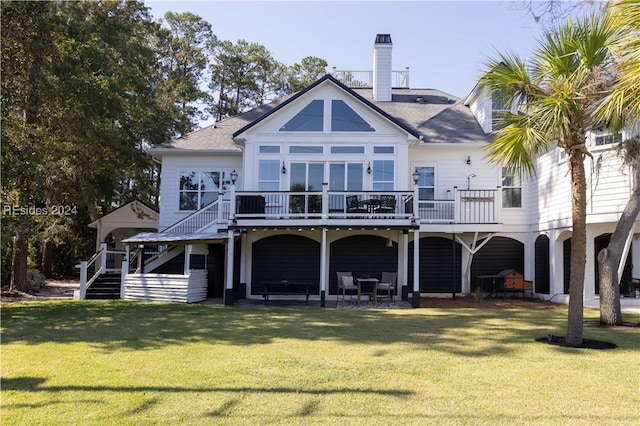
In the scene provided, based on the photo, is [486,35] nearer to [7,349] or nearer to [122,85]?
[7,349]

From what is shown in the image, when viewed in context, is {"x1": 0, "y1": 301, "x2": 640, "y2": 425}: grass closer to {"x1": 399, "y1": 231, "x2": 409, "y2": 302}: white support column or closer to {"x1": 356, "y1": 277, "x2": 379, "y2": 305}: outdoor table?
{"x1": 356, "y1": 277, "x2": 379, "y2": 305}: outdoor table

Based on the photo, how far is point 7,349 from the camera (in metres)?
7.68

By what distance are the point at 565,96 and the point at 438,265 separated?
396 inches

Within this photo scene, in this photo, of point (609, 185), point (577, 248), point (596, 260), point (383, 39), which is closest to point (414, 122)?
point (383, 39)

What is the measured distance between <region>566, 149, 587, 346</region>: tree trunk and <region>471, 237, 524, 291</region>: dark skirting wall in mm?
8886

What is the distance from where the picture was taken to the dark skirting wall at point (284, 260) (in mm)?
16609

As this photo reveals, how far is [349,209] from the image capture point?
15133 mm

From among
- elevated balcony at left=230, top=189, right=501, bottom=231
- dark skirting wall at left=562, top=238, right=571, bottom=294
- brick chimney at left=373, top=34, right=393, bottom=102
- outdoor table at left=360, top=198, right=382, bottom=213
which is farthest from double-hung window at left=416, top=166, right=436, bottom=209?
brick chimney at left=373, top=34, right=393, bottom=102

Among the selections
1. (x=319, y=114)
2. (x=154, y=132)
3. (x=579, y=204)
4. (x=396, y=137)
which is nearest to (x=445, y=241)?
(x=396, y=137)

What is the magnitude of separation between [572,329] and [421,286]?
903 cm

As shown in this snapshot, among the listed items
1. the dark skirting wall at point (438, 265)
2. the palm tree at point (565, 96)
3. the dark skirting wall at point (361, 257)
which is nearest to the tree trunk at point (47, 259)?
the dark skirting wall at point (361, 257)

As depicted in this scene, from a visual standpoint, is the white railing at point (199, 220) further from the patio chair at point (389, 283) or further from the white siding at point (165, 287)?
the patio chair at point (389, 283)

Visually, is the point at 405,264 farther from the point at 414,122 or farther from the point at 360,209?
the point at 414,122

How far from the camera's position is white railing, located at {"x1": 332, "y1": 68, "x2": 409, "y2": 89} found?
22.0m
